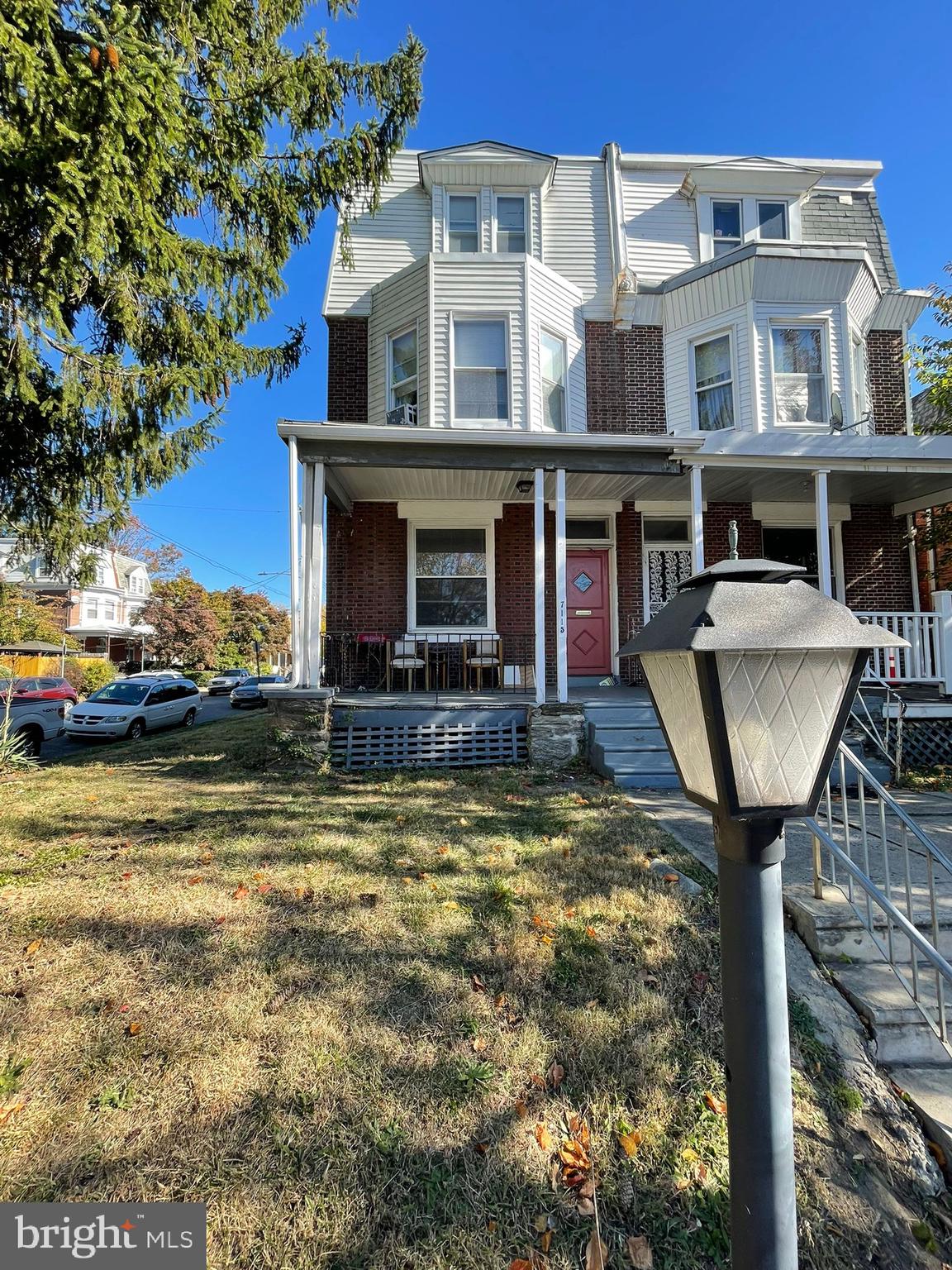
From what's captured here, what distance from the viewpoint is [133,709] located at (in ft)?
46.6

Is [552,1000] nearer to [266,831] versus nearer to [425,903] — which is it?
[425,903]

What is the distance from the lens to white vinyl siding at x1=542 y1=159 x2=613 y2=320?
10719 millimetres

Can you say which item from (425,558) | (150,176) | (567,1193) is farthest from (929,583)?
(150,176)

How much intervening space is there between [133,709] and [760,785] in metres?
16.0

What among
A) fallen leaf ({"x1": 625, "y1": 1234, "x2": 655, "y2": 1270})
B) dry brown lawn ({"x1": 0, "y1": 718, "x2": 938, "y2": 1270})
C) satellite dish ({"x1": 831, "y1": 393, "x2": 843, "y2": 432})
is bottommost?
fallen leaf ({"x1": 625, "y1": 1234, "x2": 655, "y2": 1270})

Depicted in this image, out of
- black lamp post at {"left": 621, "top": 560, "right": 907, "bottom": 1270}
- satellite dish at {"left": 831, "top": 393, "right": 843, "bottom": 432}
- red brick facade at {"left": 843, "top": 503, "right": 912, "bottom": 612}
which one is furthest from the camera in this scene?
red brick facade at {"left": 843, "top": 503, "right": 912, "bottom": 612}

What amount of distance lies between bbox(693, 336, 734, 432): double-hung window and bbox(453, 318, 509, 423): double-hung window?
11.5ft

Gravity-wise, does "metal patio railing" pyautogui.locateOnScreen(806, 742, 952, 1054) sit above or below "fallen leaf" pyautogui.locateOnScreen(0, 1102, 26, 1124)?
above

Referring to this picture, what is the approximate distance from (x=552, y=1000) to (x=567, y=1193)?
0.80 metres

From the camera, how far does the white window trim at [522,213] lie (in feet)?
34.5

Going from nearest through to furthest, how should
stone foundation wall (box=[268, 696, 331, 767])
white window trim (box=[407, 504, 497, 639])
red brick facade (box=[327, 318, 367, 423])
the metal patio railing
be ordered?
the metal patio railing → stone foundation wall (box=[268, 696, 331, 767]) → white window trim (box=[407, 504, 497, 639]) → red brick facade (box=[327, 318, 367, 423])

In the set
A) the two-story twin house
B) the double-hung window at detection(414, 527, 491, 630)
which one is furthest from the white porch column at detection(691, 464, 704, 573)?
the double-hung window at detection(414, 527, 491, 630)

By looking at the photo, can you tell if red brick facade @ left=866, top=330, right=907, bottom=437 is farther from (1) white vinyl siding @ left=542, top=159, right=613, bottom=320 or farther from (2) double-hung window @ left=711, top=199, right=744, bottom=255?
(1) white vinyl siding @ left=542, top=159, right=613, bottom=320

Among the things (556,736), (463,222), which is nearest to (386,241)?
(463,222)
